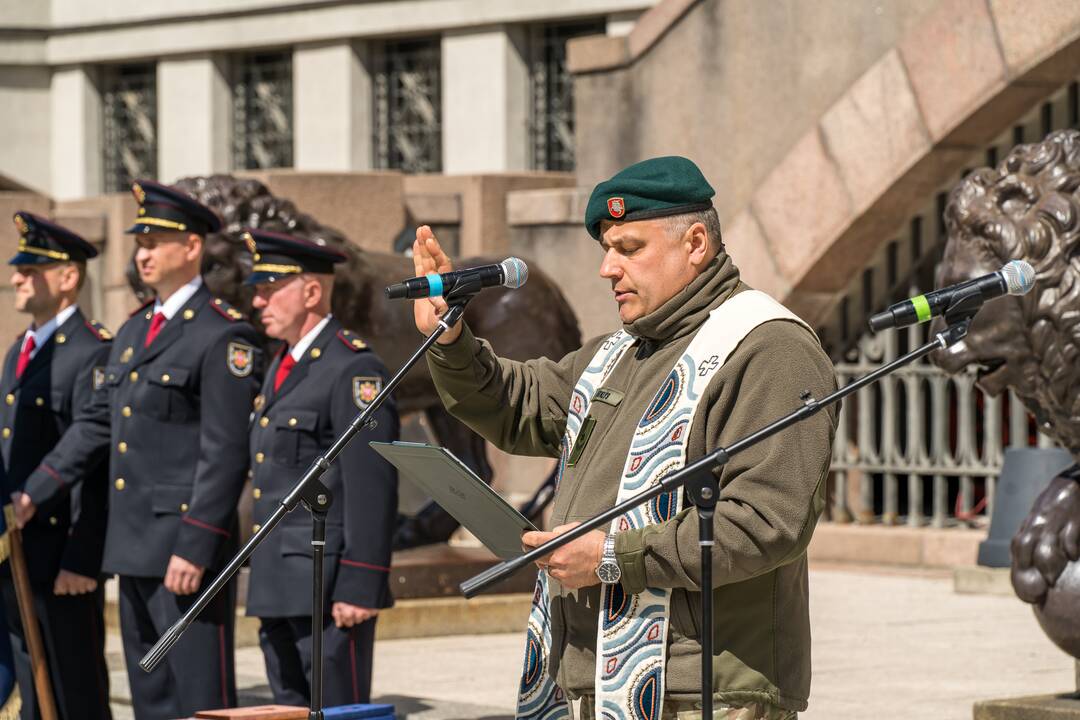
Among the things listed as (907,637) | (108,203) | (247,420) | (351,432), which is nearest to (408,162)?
(108,203)

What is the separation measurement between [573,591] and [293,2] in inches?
695

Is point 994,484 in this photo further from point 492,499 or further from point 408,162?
point 408,162

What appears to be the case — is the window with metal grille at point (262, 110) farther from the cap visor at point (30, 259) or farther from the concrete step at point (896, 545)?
the cap visor at point (30, 259)

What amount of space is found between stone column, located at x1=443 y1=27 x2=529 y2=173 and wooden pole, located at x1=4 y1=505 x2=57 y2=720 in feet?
43.2

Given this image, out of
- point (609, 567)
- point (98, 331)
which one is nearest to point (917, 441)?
point (98, 331)

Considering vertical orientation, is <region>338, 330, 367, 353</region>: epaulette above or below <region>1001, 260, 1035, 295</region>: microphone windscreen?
below

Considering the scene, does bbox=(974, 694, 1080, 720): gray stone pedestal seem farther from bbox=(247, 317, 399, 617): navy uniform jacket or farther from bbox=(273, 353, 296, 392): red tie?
bbox=(273, 353, 296, 392): red tie

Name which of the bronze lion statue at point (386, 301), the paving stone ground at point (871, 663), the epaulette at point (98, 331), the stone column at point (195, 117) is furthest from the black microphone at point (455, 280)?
the stone column at point (195, 117)

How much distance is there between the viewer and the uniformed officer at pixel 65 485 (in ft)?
23.6

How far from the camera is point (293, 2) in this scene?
21328mm

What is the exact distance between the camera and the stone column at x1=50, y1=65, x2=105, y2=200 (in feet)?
74.9

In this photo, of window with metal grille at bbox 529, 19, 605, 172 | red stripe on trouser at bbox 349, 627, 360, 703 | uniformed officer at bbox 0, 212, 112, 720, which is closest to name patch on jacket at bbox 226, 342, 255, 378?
uniformed officer at bbox 0, 212, 112, 720

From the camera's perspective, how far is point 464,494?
4289mm

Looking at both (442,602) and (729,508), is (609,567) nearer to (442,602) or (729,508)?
(729,508)
